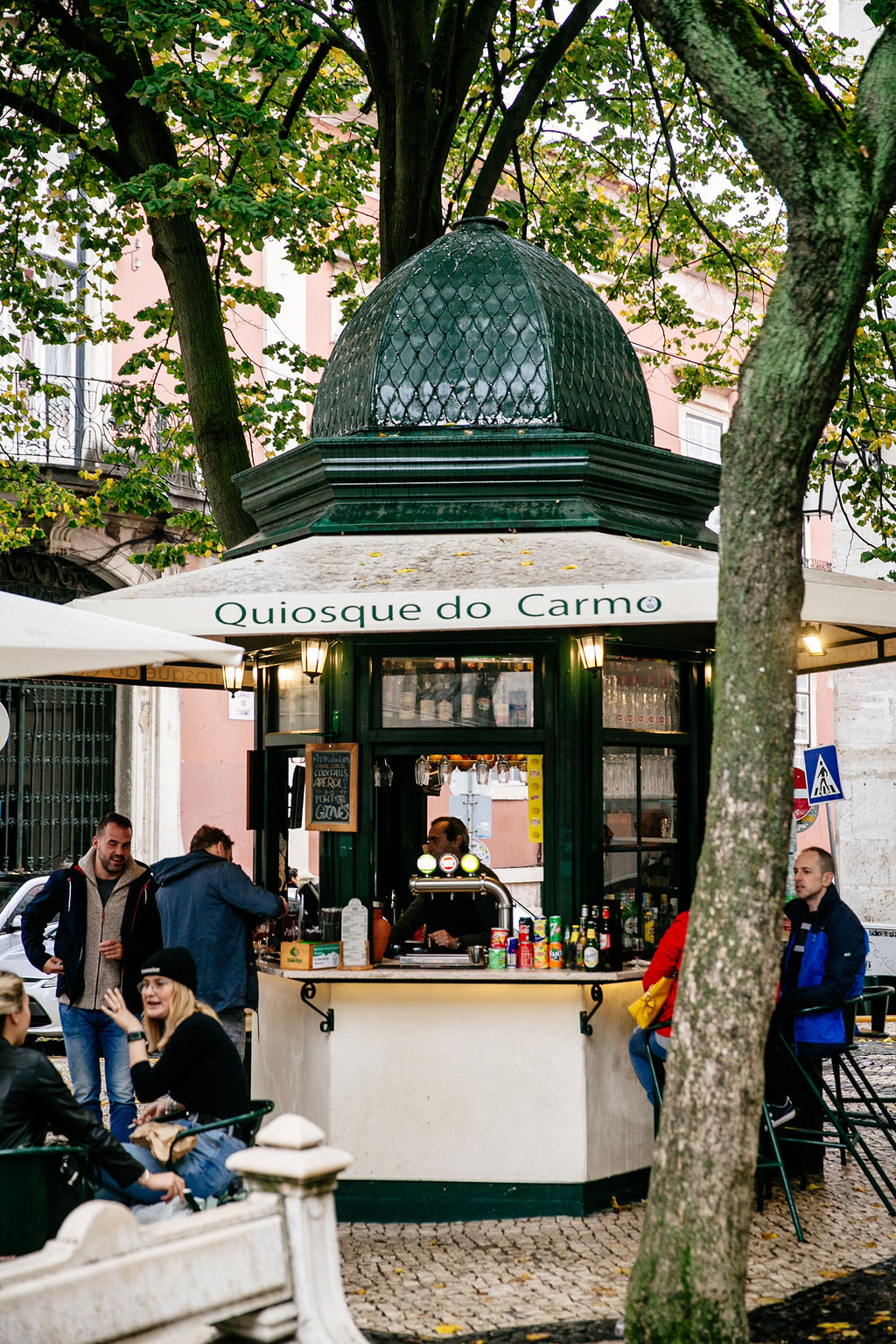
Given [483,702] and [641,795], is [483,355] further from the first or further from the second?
[641,795]

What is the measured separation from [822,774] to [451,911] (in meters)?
6.54

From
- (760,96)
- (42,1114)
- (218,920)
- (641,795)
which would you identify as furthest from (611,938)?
(760,96)

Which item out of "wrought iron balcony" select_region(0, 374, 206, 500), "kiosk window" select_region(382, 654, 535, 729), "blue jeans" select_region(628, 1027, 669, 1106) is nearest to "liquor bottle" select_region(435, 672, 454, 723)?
"kiosk window" select_region(382, 654, 535, 729)

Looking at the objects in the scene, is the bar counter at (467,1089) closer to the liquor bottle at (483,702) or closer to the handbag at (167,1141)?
the liquor bottle at (483,702)

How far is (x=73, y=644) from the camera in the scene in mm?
5383

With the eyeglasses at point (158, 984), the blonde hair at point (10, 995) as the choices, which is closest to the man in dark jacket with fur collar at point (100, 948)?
the eyeglasses at point (158, 984)

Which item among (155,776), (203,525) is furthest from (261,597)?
(155,776)

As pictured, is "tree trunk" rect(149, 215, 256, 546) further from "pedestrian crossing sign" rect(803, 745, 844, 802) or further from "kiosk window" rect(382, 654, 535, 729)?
"pedestrian crossing sign" rect(803, 745, 844, 802)

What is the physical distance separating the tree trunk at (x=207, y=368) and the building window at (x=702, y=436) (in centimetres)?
1745

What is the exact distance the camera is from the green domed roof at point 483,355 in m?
7.86

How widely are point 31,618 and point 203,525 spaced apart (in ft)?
29.7

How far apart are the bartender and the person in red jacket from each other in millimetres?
972

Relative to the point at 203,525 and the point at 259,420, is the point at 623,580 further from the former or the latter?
the point at 203,525

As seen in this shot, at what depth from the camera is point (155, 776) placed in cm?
1805
